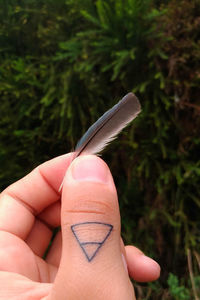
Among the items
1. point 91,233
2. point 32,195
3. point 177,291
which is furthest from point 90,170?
point 177,291

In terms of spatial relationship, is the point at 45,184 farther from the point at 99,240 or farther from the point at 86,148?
the point at 99,240

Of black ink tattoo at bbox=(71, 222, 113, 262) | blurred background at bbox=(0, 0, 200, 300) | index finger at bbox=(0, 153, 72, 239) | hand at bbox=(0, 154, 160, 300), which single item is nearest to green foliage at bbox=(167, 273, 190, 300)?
blurred background at bbox=(0, 0, 200, 300)

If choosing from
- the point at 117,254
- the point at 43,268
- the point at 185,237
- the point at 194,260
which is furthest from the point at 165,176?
the point at 117,254

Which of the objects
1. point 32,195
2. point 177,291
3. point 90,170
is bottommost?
Answer: point 177,291

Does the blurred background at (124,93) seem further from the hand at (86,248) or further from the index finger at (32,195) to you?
the hand at (86,248)

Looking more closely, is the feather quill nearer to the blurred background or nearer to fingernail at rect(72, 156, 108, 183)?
fingernail at rect(72, 156, 108, 183)

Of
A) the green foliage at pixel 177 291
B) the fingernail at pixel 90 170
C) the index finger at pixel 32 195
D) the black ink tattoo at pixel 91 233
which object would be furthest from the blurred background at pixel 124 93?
the black ink tattoo at pixel 91 233

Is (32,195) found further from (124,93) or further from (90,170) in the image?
(124,93)
